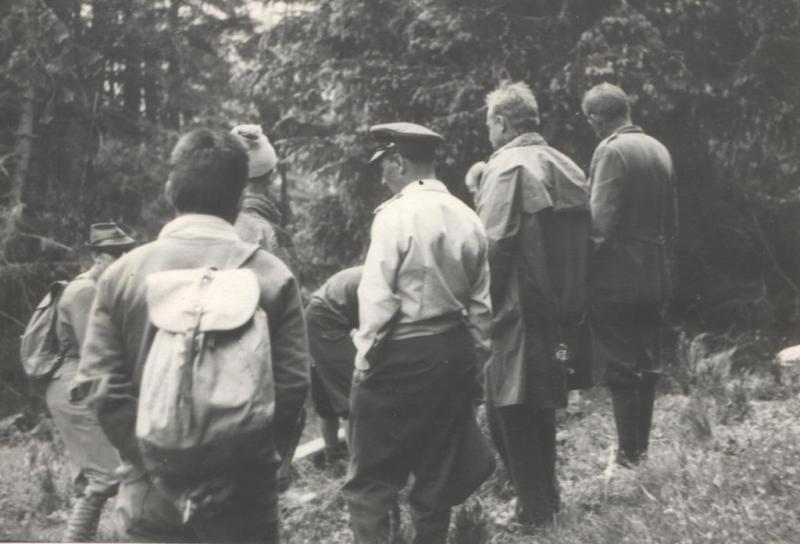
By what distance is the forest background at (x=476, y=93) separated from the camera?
862cm

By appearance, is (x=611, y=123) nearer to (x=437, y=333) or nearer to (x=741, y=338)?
(x=437, y=333)

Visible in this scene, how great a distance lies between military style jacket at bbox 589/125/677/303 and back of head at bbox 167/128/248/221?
116 inches

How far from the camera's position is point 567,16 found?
8992 mm

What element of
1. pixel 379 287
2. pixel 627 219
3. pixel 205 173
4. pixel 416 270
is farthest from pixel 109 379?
pixel 627 219

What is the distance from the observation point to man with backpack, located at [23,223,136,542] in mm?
6102

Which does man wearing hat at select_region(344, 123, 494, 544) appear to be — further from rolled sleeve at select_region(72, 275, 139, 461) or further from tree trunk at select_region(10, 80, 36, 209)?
tree trunk at select_region(10, 80, 36, 209)

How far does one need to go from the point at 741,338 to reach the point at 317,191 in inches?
350

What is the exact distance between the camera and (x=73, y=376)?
20.2 ft

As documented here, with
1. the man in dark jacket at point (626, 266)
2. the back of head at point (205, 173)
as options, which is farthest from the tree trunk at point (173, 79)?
the back of head at point (205, 173)

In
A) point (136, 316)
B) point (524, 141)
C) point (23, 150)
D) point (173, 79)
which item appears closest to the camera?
point (136, 316)

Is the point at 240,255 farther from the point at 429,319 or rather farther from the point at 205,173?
the point at 429,319

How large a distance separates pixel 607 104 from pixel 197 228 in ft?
11.0

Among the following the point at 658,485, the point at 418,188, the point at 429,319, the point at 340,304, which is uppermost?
the point at 418,188

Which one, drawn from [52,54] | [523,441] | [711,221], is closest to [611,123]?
[523,441]
